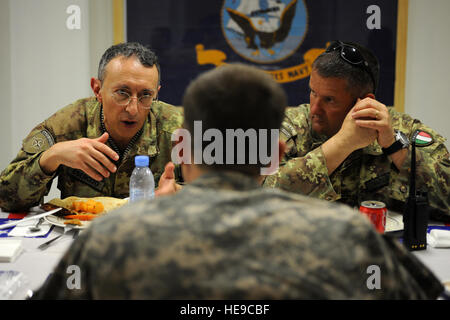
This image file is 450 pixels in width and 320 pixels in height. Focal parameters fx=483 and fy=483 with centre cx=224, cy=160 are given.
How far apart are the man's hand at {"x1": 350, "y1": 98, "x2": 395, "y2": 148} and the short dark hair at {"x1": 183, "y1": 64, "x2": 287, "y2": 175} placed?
1045 mm

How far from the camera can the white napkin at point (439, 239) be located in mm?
1491

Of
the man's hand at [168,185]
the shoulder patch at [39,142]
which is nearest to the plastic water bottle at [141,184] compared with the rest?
the man's hand at [168,185]

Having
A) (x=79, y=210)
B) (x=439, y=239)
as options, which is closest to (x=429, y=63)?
(x=439, y=239)

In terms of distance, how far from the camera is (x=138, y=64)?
1.97 m

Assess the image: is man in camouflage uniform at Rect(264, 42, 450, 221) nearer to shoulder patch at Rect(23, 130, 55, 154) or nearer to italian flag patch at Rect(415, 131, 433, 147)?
italian flag patch at Rect(415, 131, 433, 147)

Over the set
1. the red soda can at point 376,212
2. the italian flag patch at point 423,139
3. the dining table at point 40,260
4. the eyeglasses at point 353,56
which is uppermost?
the eyeglasses at point 353,56

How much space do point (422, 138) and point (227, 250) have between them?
154 cm

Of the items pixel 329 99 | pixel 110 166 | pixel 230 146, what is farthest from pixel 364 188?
pixel 230 146

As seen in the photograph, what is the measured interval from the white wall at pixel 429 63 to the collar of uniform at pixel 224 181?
9.04 ft

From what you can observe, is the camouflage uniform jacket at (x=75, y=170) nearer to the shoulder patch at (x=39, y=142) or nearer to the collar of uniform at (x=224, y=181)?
the shoulder patch at (x=39, y=142)

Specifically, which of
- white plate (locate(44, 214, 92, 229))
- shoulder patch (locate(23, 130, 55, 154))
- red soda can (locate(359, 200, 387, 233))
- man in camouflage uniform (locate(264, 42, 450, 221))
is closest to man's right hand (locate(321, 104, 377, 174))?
man in camouflage uniform (locate(264, 42, 450, 221))

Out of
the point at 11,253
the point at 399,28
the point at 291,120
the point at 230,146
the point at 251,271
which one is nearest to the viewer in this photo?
the point at 251,271
